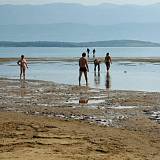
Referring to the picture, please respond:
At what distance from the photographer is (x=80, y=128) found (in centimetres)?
1338

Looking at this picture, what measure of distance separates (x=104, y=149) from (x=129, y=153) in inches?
21.9

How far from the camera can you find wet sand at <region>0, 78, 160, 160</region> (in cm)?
→ 1065

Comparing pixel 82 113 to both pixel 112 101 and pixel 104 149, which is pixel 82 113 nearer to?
pixel 112 101

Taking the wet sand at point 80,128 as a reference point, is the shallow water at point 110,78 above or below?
above

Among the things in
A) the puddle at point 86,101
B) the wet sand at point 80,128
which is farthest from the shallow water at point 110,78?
the wet sand at point 80,128

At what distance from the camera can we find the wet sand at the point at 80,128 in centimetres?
1065

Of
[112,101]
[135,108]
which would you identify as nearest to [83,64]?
[112,101]

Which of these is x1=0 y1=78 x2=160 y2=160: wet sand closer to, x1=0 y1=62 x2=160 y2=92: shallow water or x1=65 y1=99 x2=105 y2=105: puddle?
x1=65 y1=99 x2=105 y2=105: puddle

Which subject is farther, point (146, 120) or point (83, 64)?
point (83, 64)

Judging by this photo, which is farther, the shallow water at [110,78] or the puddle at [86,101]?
the shallow water at [110,78]

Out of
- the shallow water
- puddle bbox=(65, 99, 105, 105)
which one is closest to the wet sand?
puddle bbox=(65, 99, 105, 105)

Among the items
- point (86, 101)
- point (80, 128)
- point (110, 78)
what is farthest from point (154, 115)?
point (110, 78)

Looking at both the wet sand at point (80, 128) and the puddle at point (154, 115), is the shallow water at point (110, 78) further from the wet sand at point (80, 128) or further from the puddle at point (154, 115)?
the puddle at point (154, 115)

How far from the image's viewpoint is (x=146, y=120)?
1505 cm
